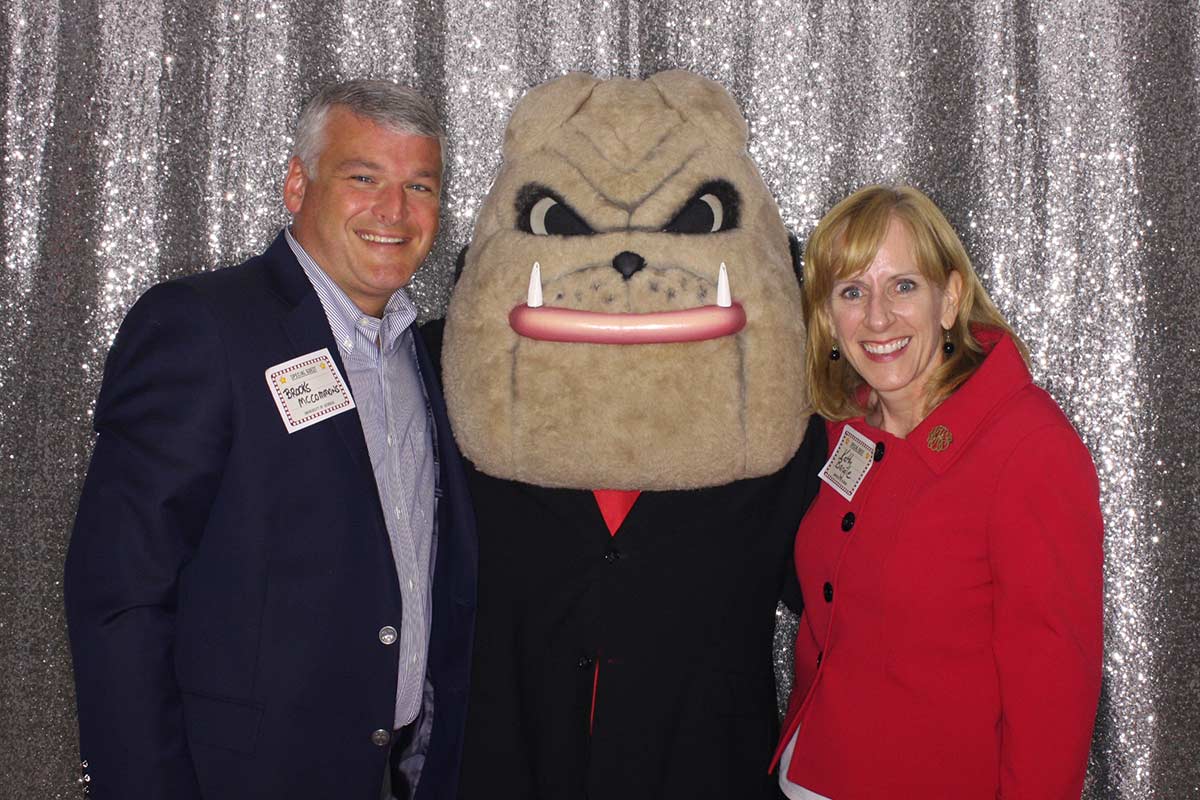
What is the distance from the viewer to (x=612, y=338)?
135 cm

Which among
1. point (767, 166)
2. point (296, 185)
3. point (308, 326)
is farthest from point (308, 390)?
point (767, 166)

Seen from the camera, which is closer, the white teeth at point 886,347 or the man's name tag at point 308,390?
the man's name tag at point 308,390

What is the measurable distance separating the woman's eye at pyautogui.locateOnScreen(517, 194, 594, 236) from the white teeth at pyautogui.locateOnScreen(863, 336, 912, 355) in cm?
50

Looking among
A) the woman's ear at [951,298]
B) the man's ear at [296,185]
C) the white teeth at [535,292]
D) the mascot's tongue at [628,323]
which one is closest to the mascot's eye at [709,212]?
the mascot's tongue at [628,323]

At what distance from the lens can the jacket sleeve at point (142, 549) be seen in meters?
1.20

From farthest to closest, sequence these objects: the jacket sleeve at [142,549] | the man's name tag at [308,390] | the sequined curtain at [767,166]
A: the sequined curtain at [767,166], the man's name tag at [308,390], the jacket sleeve at [142,549]

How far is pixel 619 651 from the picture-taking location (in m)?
1.43

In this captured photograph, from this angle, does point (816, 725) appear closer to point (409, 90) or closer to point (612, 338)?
point (612, 338)

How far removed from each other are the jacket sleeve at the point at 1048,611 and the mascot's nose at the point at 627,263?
612mm

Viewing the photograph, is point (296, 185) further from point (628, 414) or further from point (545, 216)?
point (628, 414)

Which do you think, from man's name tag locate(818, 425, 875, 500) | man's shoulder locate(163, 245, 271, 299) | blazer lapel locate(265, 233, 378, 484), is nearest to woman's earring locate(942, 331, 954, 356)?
man's name tag locate(818, 425, 875, 500)

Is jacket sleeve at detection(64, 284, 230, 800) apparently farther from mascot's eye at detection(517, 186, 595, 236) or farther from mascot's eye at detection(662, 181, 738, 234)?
mascot's eye at detection(662, 181, 738, 234)

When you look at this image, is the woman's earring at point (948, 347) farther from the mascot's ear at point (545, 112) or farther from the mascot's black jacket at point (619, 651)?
the mascot's ear at point (545, 112)

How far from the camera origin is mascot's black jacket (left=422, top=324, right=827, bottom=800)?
1.43 meters
